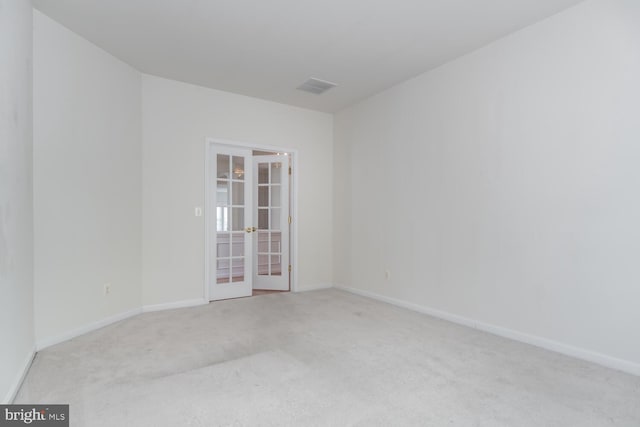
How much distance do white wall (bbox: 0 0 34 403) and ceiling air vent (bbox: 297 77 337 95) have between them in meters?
2.68

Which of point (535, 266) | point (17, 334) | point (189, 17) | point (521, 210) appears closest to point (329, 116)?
point (189, 17)

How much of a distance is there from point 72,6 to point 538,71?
3.99 m

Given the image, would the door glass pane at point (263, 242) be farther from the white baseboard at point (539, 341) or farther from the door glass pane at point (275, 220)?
the white baseboard at point (539, 341)

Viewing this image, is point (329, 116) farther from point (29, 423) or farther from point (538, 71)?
point (29, 423)

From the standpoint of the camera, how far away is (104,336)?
124 inches

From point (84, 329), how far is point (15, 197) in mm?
1581

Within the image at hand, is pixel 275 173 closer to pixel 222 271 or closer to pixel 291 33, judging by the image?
pixel 222 271

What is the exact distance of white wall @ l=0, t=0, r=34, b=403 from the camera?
201cm

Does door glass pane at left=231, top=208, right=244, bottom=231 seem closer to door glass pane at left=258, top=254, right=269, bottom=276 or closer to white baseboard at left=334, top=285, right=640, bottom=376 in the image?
door glass pane at left=258, top=254, right=269, bottom=276

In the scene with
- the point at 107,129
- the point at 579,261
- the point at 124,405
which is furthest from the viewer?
the point at 107,129

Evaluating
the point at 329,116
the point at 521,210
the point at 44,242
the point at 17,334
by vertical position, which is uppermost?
the point at 329,116

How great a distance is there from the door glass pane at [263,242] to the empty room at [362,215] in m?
0.44

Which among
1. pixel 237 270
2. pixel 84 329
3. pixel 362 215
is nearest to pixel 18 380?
pixel 84 329

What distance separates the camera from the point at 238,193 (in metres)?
4.88
